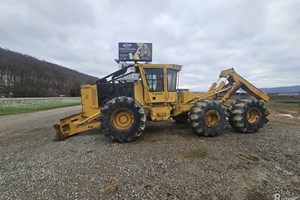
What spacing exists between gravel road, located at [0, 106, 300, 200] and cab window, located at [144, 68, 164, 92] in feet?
5.67

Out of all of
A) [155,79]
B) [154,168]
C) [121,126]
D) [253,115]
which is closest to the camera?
[154,168]

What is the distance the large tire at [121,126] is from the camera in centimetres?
644

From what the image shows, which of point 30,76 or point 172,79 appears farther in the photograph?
point 30,76

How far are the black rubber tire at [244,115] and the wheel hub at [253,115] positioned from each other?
52 millimetres

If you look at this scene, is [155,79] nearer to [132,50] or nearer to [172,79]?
[172,79]

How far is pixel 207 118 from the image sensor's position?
23.5 feet

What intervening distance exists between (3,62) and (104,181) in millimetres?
107194

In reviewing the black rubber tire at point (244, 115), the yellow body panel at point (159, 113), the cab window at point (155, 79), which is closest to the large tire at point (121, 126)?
the yellow body panel at point (159, 113)

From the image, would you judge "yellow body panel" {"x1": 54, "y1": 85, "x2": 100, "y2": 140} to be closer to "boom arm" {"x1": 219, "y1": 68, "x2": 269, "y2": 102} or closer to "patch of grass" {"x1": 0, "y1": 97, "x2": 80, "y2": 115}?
"boom arm" {"x1": 219, "y1": 68, "x2": 269, "y2": 102}

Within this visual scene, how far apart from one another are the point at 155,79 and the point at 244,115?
11.4 feet

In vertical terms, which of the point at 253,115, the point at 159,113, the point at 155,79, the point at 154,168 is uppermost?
the point at 155,79

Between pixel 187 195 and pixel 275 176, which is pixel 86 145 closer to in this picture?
pixel 187 195

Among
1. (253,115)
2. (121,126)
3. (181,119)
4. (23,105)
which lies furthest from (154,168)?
(23,105)

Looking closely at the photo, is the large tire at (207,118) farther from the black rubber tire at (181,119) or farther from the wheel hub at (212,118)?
Result: the black rubber tire at (181,119)
